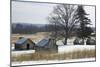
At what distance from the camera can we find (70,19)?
2707 millimetres

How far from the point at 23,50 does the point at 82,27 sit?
87 cm

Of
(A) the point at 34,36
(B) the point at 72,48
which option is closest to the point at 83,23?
(B) the point at 72,48

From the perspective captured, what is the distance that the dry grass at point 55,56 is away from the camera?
2.49 m

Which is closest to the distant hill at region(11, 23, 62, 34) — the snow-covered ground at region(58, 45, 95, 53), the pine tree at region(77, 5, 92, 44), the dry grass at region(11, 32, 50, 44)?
the dry grass at region(11, 32, 50, 44)

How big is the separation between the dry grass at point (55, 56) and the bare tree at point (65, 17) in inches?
7.2

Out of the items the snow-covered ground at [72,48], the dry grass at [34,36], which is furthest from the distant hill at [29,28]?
the snow-covered ground at [72,48]

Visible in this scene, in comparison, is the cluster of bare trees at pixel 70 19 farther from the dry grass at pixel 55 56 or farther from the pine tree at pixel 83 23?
the dry grass at pixel 55 56

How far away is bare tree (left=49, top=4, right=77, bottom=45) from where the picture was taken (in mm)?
2641

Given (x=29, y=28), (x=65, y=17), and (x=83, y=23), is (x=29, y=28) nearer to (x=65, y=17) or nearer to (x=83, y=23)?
(x=65, y=17)

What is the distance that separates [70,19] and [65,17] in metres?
0.08

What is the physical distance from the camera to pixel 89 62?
2.84 metres

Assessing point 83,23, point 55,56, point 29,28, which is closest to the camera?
point 29,28

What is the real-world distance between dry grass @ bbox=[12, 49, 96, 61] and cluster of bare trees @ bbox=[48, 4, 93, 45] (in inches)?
7.1
